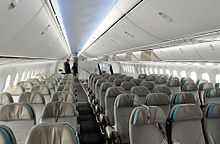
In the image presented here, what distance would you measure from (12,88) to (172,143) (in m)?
5.42

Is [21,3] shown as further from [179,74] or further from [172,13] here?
[179,74]

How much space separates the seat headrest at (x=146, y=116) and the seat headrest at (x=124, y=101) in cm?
155

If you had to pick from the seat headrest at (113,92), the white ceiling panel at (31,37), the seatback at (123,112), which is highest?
the white ceiling panel at (31,37)

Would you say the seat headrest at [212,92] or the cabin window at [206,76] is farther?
the cabin window at [206,76]

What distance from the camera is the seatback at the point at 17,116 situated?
4594mm

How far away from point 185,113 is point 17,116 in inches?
104

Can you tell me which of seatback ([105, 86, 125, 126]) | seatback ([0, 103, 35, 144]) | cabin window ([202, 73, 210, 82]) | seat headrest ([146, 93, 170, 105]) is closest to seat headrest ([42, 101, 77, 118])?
seatback ([0, 103, 35, 144])

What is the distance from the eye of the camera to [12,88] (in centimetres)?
837

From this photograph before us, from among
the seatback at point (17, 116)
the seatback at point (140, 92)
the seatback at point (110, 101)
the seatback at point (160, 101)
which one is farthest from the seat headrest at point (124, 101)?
the seatback at point (17, 116)

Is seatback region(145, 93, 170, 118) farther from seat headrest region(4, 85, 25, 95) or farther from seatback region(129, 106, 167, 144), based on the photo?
seat headrest region(4, 85, 25, 95)

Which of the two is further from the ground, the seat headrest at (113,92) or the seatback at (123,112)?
the seat headrest at (113,92)

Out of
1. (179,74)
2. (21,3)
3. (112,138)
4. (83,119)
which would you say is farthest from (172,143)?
(179,74)

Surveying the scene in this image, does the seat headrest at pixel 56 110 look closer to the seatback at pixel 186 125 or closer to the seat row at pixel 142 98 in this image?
the seat row at pixel 142 98

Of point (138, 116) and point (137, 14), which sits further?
point (137, 14)
